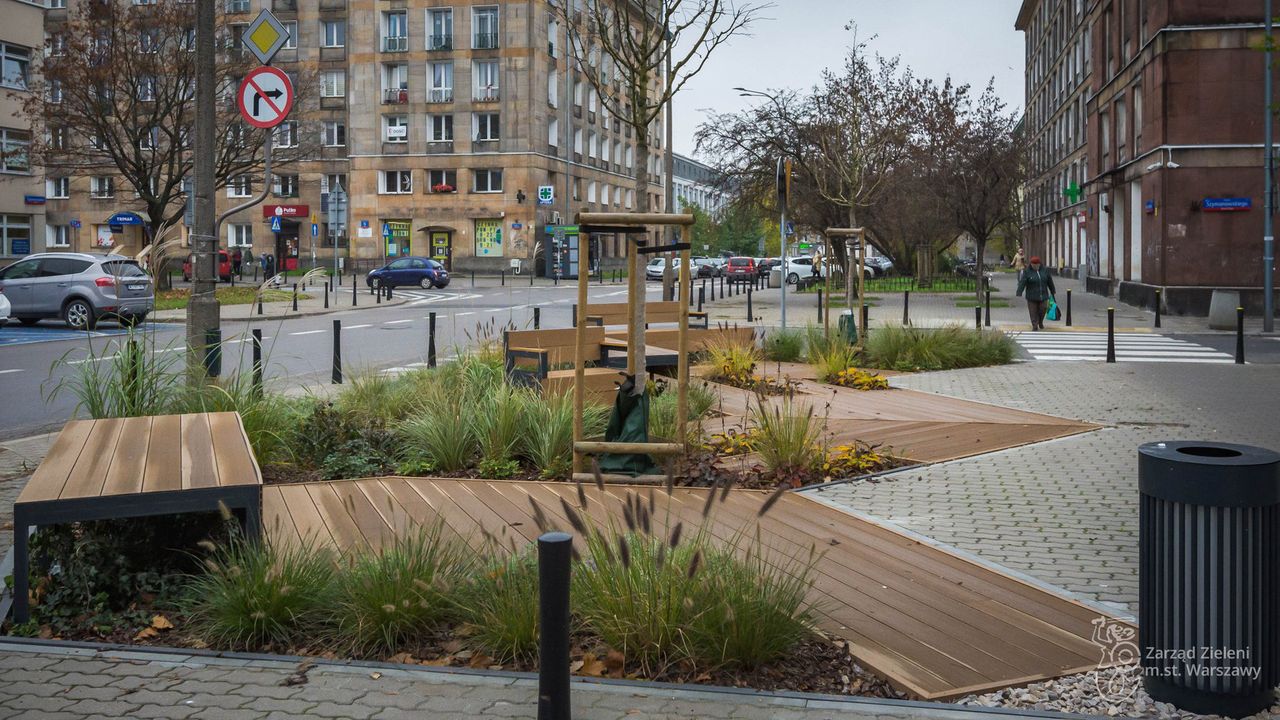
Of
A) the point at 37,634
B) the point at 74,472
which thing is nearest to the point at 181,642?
the point at 37,634

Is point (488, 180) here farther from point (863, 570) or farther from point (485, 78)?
point (863, 570)

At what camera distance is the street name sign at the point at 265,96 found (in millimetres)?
10945

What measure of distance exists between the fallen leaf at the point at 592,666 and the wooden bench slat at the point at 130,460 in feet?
6.71

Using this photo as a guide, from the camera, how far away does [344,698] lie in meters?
4.13

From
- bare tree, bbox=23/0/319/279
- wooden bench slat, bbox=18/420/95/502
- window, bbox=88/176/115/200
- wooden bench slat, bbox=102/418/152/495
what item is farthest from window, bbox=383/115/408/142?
wooden bench slat, bbox=102/418/152/495

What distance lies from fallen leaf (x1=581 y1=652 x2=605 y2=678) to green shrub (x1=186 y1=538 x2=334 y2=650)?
109cm

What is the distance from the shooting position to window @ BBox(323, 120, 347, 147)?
2886 inches

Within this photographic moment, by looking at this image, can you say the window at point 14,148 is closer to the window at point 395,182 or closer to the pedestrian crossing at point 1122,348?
the window at point 395,182

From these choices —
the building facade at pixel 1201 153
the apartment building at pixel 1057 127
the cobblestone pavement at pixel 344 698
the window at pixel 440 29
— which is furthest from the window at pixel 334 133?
the cobblestone pavement at pixel 344 698

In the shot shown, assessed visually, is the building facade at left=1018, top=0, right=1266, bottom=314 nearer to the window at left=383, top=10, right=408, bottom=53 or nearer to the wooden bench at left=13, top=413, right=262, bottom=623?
the wooden bench at left=13, top=413, right=262, bottom=623

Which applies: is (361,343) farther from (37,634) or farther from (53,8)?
(53,8)

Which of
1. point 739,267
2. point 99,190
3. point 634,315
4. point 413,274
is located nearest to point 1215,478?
point 634,315

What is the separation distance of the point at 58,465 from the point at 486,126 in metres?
65.5

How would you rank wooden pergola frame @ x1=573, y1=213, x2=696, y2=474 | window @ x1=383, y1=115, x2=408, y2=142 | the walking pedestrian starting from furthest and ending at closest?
1. window @ x1=383, y1=115, x2=408, y2=142
2. the walking pedestrian
3. wooden pergola frame @ x1=573, y1=213, x2=696, y2=474
